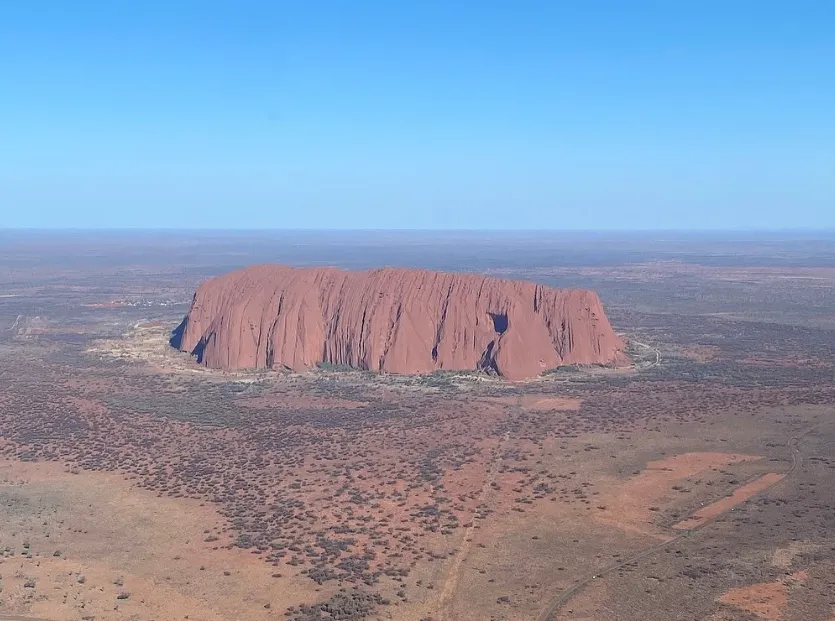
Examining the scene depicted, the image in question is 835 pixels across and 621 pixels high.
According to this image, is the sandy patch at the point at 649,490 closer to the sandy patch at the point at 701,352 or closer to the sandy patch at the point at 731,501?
the sandy patch at the point at 731,501

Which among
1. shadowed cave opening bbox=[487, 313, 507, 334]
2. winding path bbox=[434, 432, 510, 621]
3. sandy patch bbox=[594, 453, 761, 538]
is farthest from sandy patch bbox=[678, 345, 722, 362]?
winding path bbox=[434, 432, 510, 621]

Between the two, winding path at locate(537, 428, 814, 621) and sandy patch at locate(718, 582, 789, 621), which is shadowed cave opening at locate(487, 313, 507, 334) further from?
sandy patch at locate(718, 582, 789, 621)

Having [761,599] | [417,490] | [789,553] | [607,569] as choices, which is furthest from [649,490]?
[761,599]

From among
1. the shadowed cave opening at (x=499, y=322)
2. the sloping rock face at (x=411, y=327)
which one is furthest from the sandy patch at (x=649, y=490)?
the shadowed cave opening at (x=499, y=322)

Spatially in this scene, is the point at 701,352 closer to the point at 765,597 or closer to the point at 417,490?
the point at 417,490

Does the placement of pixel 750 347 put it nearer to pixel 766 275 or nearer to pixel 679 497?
pixel 679 497

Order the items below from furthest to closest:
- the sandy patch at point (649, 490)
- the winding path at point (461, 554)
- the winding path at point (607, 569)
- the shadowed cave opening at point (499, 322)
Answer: the shadowed cave opening at point (499, 322), the sandy patch at point (649, 490), the winding path at point (461, 554), the winding path at point (607, 569)
